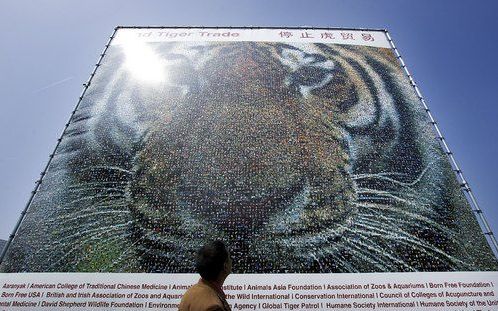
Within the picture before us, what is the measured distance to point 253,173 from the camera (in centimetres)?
276

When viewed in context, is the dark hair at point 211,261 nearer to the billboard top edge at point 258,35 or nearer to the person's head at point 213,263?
the person's head at point 213,263

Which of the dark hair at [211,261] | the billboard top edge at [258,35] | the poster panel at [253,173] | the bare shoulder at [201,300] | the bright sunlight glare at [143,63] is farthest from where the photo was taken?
the billboard top edge at [258,35]

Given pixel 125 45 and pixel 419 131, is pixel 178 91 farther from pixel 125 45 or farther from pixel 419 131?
pixel 419 131

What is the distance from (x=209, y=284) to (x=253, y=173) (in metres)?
1.80

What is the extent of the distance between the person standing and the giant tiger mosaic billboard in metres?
1.33

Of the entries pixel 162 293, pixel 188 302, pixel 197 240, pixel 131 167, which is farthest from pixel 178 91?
pixel 188 302

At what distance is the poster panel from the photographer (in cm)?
238

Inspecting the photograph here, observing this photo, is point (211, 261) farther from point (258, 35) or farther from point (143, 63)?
point (258, 35)

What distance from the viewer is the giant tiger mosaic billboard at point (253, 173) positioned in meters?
2.39

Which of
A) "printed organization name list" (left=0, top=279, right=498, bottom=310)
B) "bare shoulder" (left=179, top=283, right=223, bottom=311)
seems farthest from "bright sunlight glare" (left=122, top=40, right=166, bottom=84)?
"bare shoulder" (left=179, top=283, right=223, bottom=311)

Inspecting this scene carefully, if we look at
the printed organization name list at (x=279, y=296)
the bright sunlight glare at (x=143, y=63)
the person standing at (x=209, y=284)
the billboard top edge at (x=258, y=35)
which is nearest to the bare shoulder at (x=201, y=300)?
the person standing at (x=209, y=284)

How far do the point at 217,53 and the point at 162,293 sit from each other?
2521 millimetres

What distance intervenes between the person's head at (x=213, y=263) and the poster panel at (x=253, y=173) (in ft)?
4.32

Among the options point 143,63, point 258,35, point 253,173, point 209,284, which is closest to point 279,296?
point 253,173
